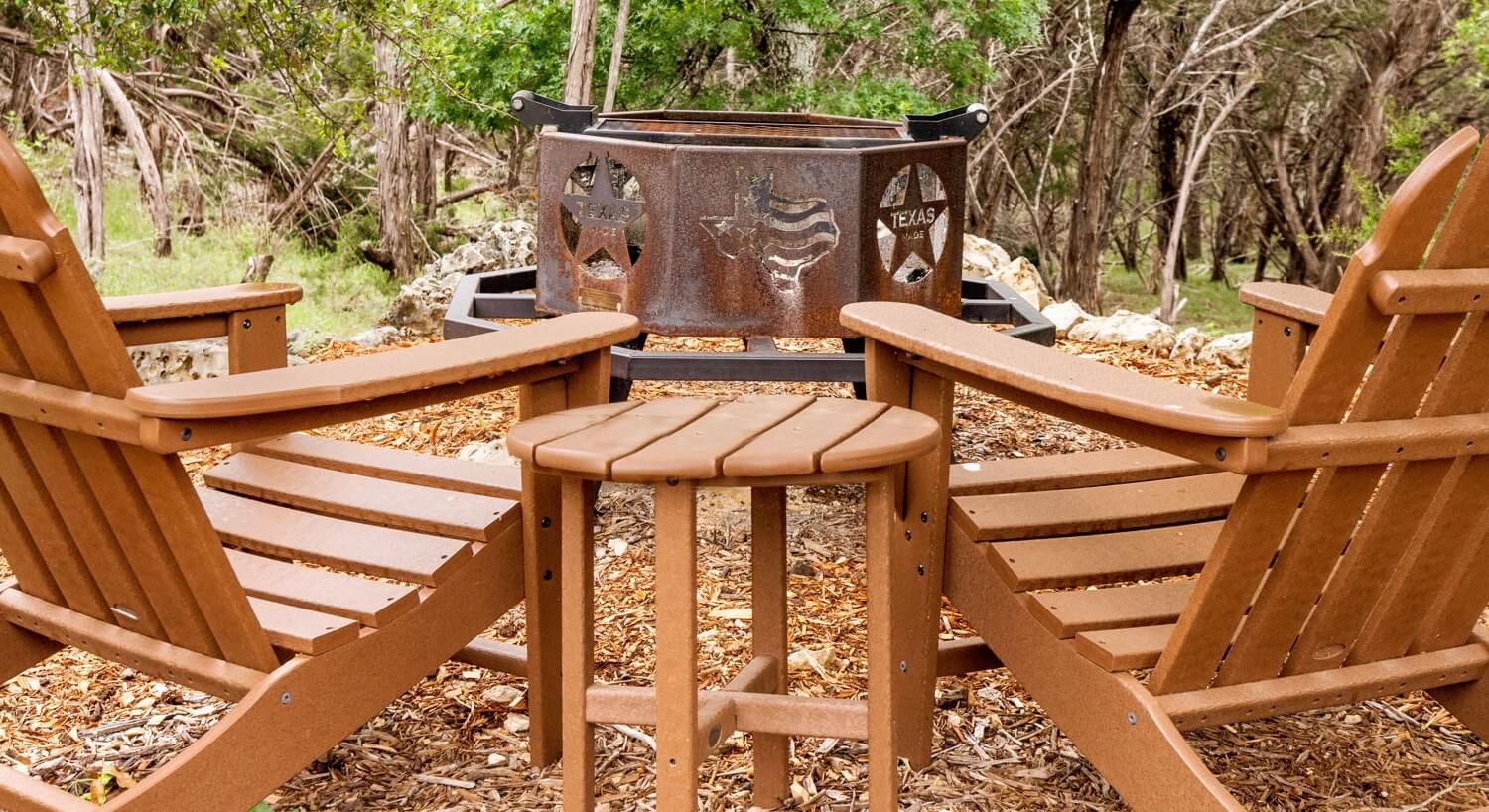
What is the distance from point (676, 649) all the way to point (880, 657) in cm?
31

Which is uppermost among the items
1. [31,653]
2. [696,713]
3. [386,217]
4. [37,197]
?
[37,197]

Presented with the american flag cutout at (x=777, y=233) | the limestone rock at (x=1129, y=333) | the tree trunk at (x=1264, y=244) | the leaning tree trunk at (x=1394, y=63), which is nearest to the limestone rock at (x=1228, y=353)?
the limestone rock at (x=1129, y=333)

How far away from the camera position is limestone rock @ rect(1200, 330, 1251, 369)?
4.80 metres

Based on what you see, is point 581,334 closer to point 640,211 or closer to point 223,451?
point 640,211

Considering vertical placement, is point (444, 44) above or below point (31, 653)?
above

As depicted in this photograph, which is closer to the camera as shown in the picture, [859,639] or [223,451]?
[859,639]

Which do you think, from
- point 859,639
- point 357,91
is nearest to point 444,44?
point 357,91

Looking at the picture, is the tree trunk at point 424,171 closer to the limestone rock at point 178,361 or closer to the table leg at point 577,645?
the limestone rock at point 178,361

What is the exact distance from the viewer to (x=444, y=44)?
6.15 metres

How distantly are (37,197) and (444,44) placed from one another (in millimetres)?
4890

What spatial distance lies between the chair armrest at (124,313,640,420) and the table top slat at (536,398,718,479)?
0.14m

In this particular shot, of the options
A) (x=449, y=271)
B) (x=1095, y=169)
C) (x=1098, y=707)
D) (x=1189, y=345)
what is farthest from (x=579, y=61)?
(x=1095, y=169)

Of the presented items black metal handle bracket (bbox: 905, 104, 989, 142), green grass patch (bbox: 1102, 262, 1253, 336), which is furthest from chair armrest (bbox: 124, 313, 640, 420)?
green grass patch (bbox: 1102, 262, 1253, 336)

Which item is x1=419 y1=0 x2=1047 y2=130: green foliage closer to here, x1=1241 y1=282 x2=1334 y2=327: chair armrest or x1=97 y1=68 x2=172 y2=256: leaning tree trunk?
x1=97 y1=68 x2=172 y2=256: leaning tree trunk
